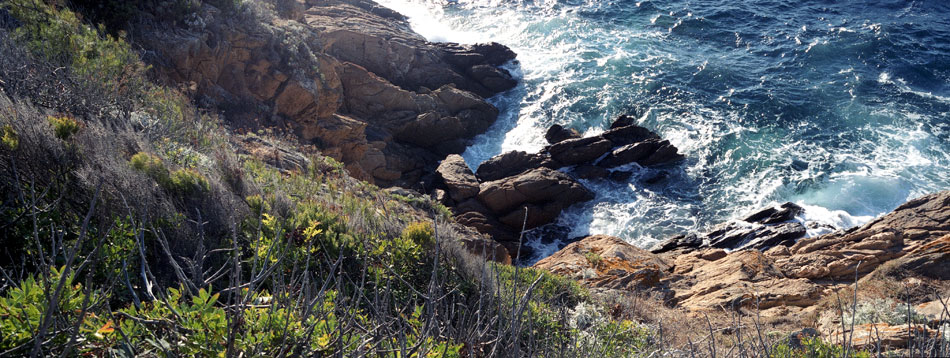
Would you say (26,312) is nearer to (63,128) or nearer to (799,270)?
(63,128)

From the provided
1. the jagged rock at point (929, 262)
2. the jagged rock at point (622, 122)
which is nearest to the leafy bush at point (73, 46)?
the jagged rock at point (929, 262)

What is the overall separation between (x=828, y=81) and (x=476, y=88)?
13.6 meters

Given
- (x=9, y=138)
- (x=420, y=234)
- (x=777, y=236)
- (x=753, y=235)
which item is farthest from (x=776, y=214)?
(x=9, y=138)

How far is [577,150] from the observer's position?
16.7 m

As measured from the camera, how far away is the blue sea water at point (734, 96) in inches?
597

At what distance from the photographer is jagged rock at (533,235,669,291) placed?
8.23m

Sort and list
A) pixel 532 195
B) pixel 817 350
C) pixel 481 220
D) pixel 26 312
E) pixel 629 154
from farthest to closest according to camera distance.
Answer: pixel 629 154 < pixel 532 195 < pixel 481 220 < pixel 817 350 < pixel 26 312

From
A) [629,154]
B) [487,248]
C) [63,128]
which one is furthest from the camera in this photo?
[629,154]

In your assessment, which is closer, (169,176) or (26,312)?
(26,312)

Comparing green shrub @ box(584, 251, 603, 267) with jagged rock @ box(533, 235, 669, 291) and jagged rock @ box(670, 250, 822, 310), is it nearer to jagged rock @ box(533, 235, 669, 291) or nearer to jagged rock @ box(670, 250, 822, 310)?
jagged rock @ box(533, 235, 669, 291)

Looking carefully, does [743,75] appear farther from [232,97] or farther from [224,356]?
[224,356]

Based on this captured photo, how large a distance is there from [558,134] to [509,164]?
2.81m

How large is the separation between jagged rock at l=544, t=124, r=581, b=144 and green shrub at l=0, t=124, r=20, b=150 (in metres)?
15.2

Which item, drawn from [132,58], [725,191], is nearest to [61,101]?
[132,58]
